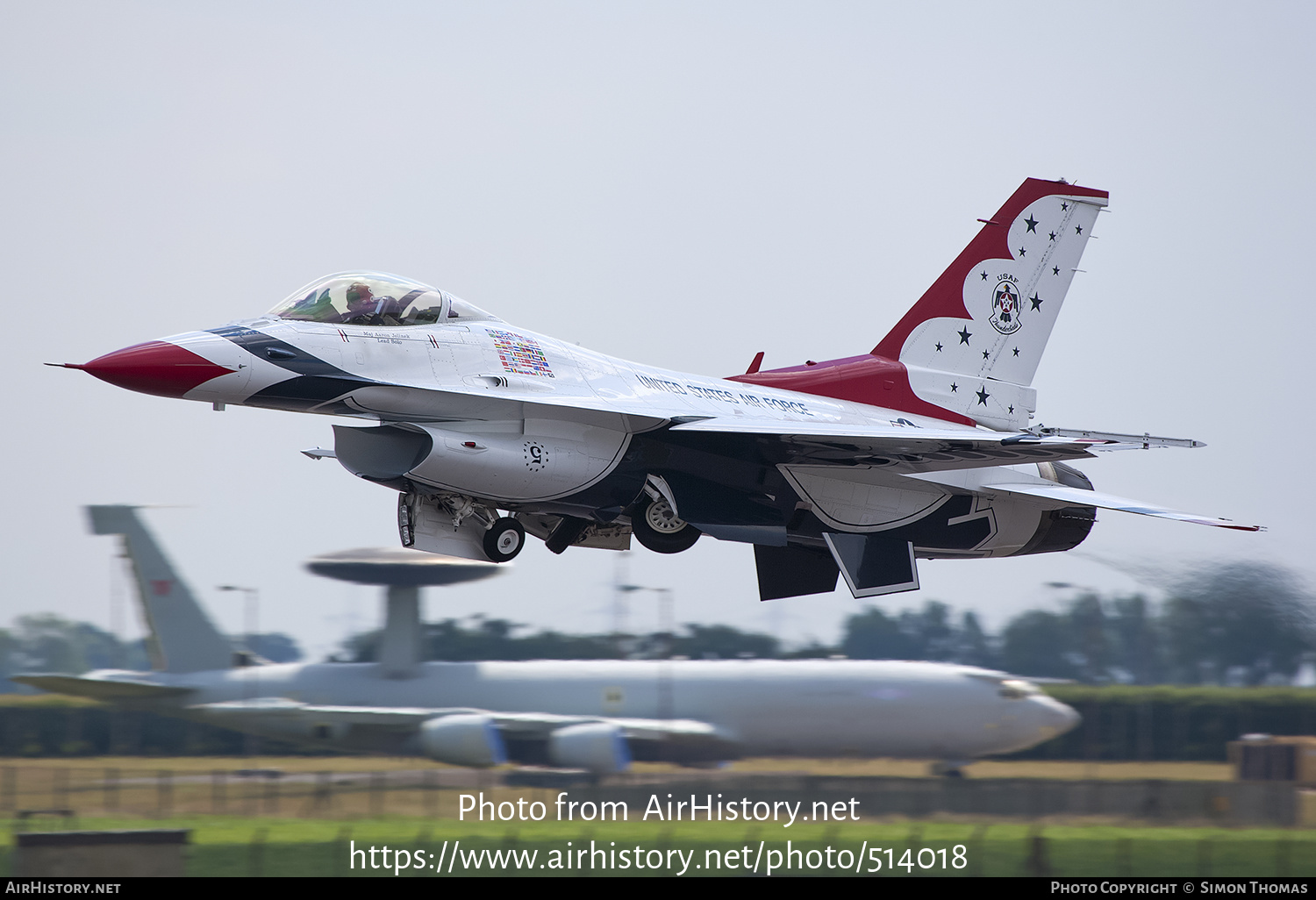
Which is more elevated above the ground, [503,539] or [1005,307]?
[1005,307]

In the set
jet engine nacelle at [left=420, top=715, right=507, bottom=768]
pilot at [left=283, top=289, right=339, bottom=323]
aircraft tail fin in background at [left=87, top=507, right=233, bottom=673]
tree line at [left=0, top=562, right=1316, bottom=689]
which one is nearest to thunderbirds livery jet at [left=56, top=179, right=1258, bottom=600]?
pilot at [left=283, top=289, right=339, bottom=323]

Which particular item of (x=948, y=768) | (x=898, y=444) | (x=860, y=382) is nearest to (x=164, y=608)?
(x=860, y=382)

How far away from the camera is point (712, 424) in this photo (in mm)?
12961

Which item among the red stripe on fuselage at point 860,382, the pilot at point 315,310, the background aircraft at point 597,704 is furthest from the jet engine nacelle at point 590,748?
the pilot at point 315,310

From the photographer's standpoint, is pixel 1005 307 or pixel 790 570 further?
pixel 1005 307

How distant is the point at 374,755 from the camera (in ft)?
60.5

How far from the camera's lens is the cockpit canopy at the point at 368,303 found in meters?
12.1

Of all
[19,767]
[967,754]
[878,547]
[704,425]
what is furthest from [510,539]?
[19,767]

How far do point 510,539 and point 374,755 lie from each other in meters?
6.65

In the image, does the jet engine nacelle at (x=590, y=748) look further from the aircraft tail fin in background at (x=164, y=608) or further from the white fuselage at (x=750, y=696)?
the aircraft tail fin in background at (x=164, y=608)

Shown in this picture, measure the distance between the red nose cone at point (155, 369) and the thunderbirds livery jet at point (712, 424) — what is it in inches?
0.7

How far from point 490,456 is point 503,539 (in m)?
1.41

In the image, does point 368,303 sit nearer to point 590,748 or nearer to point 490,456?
point 490,456

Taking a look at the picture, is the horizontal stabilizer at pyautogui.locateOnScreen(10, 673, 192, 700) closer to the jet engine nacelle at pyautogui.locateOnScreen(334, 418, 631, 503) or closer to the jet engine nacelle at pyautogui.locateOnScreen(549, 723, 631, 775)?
the jet engine nacelle at pyautogui.locateOnScreen(549, 723, 631, 775)
